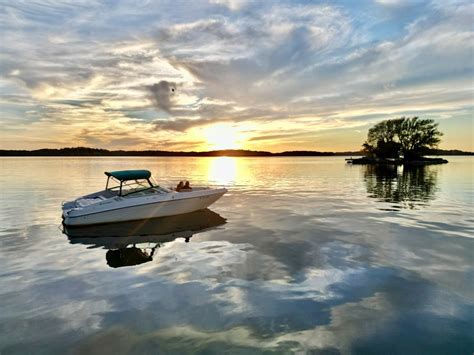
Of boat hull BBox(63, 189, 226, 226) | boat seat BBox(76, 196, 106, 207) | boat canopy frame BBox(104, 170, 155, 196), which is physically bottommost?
boat hull BBox(63, 189, 226, 226)

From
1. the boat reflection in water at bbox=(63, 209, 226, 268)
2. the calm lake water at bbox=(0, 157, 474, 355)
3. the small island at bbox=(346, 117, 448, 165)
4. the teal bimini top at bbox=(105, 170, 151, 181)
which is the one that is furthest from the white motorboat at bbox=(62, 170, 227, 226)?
the small island at bbox=(346, 117, 448, 165)

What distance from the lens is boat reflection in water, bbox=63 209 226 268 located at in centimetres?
1259

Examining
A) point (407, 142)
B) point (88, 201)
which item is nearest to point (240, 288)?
point (88, 201)

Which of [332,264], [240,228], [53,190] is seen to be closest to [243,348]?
[332,264]

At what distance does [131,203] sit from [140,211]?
726 mm

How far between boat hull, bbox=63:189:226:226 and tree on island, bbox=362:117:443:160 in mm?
101429

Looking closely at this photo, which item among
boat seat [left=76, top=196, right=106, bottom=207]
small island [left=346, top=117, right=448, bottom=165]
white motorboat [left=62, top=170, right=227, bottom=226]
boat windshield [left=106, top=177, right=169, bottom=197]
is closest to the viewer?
white motorboat [left=62, top=170, right=227, bottom=226]

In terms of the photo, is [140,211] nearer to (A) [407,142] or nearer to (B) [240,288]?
(B) [240,288]

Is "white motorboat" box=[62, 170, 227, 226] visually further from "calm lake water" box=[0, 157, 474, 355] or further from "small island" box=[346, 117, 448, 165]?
"small island" box=[346, 117, 448, 165]

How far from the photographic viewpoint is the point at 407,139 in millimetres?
107188

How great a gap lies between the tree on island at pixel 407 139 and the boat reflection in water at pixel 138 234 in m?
102

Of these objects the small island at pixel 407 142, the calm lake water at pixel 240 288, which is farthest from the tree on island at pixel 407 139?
the calm lake water at pixel 240 288

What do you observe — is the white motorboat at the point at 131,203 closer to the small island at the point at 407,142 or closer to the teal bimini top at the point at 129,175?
the teal bimini top at the point at 129,175

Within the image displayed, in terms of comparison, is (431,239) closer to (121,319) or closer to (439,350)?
(439,350)
